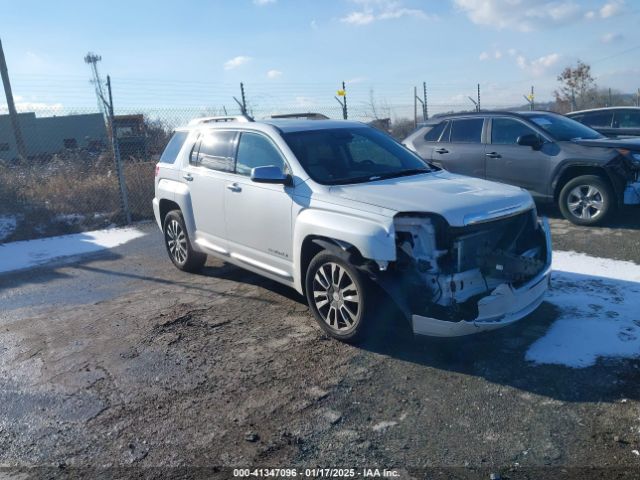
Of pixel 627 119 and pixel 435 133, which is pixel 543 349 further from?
pixel 627 119

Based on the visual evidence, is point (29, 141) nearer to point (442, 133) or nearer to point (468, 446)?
point (442, 133)

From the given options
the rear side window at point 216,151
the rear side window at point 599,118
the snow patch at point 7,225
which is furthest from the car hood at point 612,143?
the snow patch at point 7,225

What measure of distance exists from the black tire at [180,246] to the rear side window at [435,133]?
15.5 ft

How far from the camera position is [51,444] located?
355 cm

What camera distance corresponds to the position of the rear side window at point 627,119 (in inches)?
453

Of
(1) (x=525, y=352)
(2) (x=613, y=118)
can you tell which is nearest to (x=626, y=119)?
(2) (x=613, y=118)

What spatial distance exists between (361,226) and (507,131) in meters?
5.55

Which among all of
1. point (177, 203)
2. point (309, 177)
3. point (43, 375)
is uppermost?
point (309, 177)

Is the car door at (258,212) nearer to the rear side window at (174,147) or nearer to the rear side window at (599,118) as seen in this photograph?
the rear side window at (174,147)

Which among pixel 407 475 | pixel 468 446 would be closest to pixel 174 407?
pixel 407 475

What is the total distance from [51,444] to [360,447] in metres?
1.92

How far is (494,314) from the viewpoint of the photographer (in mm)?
4176

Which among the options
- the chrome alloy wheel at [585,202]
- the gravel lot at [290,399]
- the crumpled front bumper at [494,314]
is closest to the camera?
the gravel lot at [290,399]

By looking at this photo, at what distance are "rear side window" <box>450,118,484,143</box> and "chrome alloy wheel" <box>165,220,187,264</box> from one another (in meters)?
4.89
